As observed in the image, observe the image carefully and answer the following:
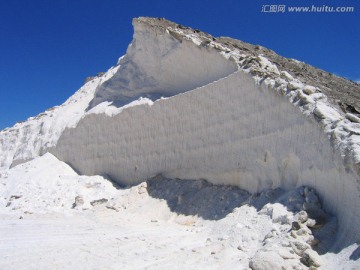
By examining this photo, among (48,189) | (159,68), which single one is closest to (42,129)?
(48,189)

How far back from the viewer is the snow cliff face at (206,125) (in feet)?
24.7

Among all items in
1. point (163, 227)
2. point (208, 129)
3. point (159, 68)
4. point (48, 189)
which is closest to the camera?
point (163, 227)

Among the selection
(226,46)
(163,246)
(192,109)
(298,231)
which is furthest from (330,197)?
(226,46)

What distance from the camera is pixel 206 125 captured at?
1122cm

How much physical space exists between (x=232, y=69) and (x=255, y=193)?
11.2 ft

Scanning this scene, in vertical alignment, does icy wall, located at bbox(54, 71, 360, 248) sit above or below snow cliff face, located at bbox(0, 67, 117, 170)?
below

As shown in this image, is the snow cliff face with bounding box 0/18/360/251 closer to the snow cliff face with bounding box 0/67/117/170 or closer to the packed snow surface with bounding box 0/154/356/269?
the snow cliff face with bounding box 0/67/117/170

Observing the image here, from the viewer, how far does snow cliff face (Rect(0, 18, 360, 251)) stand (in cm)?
753

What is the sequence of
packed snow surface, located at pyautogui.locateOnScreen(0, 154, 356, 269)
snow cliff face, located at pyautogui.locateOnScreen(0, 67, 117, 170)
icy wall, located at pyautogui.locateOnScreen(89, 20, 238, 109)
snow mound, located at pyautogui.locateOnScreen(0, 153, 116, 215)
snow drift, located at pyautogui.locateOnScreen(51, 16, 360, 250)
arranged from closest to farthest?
packed snow surface, located at pyautogui.locateOnScreen(0, 154, 356, 269) → snow drift, located at pyautogui.locateOnScreen(51, 16, 360, 250) → icy wall, located at pyautogui.locateOnScreen(89, 20, 238, 109) → snow mound, located at pyautogui.locateOnScreen(0, 153, 116, 215) → snow cliff face, located at pyautogui.locateOnScreen(0, 67, 117, 170)

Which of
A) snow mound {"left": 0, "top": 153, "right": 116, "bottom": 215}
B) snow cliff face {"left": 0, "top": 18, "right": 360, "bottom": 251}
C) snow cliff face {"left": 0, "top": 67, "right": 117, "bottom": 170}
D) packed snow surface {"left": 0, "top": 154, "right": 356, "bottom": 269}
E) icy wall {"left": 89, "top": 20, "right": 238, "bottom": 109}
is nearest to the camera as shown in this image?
packed snow surface {"left": 0, "top": 154, "right": 356, "bottom": 269}

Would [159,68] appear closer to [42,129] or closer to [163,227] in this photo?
[163,227]

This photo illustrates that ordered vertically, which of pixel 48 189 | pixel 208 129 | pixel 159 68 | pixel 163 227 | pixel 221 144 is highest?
pixel 159 68

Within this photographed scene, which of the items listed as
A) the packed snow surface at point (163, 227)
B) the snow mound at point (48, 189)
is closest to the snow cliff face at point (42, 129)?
the snow mound at point (48, 189)

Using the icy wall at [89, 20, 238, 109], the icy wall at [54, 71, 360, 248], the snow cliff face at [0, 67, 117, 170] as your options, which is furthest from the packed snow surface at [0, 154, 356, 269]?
the snow cliff face at [0, 67, 117, 170]
